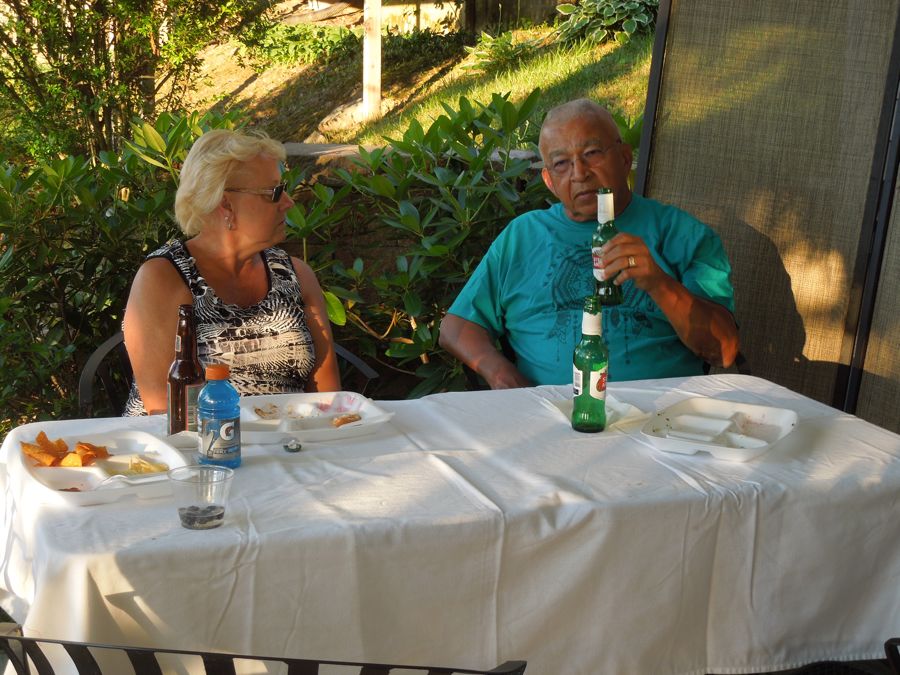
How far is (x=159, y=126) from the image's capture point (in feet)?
14.6

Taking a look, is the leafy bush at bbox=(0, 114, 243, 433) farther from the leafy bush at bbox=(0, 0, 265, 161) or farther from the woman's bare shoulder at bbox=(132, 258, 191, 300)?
the leafy bush at bbox=(0, 0, 265, 161)

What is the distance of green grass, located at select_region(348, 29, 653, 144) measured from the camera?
33.9 ft

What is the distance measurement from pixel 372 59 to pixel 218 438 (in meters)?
11.2

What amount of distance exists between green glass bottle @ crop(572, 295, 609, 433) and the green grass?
25.5 ft

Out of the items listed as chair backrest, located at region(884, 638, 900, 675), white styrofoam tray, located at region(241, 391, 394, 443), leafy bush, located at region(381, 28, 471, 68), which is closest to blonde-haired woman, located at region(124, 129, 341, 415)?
white styrofoam tray, located at region(241, 391, 394, 443)

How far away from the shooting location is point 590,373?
212cm

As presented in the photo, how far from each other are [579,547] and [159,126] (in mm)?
3344

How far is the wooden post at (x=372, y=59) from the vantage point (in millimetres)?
11820

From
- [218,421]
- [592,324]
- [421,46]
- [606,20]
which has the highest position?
[606,20]

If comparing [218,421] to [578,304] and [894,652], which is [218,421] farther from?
[578,304]

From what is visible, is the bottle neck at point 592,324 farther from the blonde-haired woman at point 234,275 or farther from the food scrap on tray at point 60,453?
the blonde-haired woman at point 234,275

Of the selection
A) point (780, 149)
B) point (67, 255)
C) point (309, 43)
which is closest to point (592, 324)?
point (780, 149)

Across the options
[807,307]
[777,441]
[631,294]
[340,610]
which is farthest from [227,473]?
[807,307]

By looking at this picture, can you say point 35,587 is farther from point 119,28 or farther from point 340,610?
point 119,28
